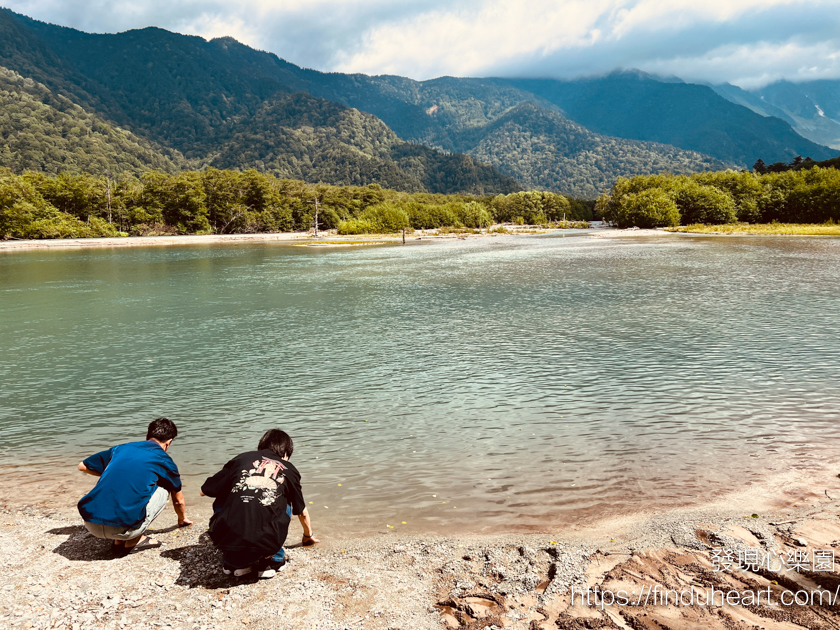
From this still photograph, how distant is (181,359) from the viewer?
19.7 metres

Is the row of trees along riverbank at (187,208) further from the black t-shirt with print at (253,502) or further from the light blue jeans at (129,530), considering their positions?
the black t-shirt with print at (253,502)

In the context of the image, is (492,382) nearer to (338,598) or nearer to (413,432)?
(413,432)

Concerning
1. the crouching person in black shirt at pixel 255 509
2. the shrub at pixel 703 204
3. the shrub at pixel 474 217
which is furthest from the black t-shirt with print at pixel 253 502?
the shrub at pixel 474 217

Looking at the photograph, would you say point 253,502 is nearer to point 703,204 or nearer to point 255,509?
point 255,509

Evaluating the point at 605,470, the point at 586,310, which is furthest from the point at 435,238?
the point at 605,470

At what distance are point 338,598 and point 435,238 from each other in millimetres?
126109

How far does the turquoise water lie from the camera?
9.45 m

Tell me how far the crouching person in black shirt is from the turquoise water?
180 cm

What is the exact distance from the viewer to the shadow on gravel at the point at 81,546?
682cm

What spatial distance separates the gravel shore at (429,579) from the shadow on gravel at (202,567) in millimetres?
23

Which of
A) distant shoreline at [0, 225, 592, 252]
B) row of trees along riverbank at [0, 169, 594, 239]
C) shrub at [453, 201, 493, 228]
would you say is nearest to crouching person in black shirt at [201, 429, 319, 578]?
distant shoreline at [0, 225, 592, 252]

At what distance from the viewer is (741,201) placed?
140000 mm

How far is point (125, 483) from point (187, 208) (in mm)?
147714

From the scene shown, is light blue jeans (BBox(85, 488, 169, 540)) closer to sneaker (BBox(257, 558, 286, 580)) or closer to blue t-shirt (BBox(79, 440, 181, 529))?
blue t-shirt (BBox(79, 440, 181, 529))
